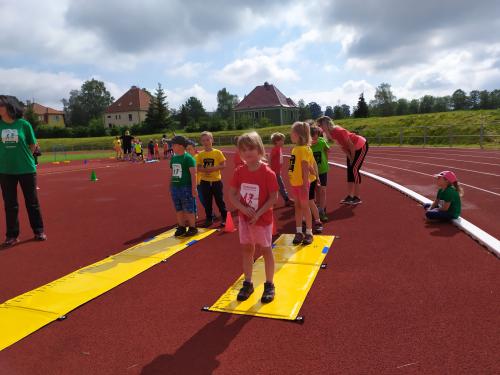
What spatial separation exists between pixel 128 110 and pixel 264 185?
301 feet

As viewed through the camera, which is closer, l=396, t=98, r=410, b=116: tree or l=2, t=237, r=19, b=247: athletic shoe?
l=2, t=237, r=19, b=247: athletic shoe

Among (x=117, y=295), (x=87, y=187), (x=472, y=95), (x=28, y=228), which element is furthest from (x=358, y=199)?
(x=472, y=95)

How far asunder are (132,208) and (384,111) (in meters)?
82.5

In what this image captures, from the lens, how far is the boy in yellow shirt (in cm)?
679

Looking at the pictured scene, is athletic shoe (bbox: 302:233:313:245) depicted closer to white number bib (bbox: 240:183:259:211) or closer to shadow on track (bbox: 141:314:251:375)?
white number bib (bbox: 240:183:259:211)

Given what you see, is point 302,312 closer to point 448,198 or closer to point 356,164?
point 448,198

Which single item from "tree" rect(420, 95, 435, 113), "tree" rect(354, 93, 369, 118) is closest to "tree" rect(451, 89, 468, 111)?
"tree" rect(420, 95, 435, 113)

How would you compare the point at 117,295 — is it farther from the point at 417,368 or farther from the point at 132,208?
the point at 132,208

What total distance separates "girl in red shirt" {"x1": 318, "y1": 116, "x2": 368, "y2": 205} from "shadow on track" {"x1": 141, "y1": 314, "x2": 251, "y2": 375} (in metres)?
4.87

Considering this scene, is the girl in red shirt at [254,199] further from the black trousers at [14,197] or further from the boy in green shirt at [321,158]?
the black trousers at [14,197]

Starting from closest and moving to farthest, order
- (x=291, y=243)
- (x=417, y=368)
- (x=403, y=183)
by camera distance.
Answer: (x=417, y=368)
(x=291, y=243)
(x=403, y=183)

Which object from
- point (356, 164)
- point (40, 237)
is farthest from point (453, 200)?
point (40, 237)

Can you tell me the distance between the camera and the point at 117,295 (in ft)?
13.4

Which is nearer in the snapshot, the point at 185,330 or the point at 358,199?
the point at 185,330
